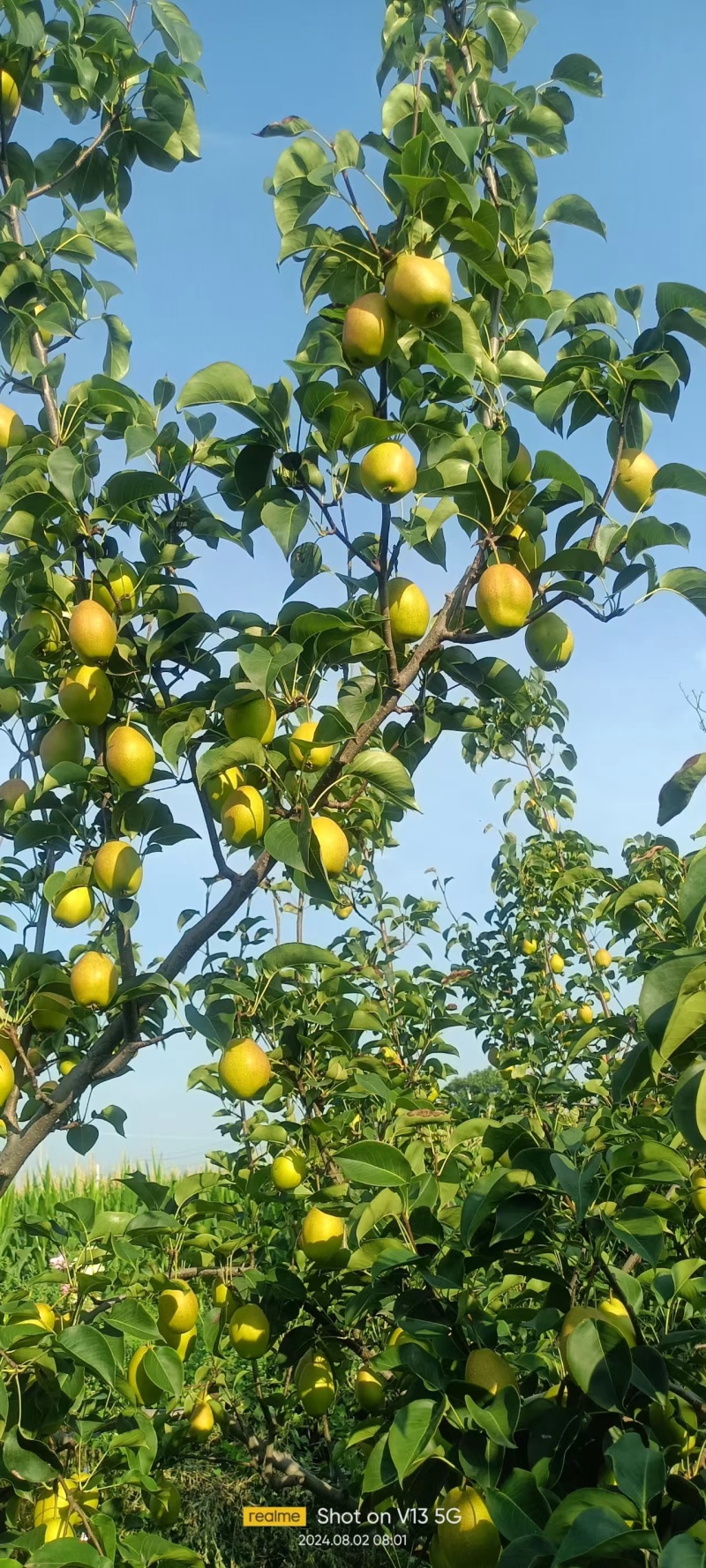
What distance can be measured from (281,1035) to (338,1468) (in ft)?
5.30

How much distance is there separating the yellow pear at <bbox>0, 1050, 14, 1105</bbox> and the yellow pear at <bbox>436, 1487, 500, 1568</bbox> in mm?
1014

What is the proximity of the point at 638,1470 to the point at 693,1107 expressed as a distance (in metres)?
0.44

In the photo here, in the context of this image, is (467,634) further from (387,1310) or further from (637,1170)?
(387,1310)

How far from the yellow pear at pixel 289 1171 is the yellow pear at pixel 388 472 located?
1514 mm

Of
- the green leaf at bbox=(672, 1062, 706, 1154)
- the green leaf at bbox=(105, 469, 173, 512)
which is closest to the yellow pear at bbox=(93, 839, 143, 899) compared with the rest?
the green leaf at bbox=(105, 469, 173, 512)

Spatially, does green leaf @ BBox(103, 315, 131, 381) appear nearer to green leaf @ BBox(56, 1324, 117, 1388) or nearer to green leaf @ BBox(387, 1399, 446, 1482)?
green leaf @ BBox(56, 1324, 117, 1388)

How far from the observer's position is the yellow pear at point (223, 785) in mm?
1892

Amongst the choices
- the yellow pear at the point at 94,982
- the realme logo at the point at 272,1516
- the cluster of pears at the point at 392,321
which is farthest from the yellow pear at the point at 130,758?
the realme logo at the point at 272,1516

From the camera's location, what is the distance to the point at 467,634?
6.10 feet

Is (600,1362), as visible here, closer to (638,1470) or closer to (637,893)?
(638,1470)

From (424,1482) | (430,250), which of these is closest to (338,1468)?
(424,1482)

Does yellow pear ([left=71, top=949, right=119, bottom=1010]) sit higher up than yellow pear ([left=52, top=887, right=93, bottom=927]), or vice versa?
yellow pear ([left=52, top=887, right=93, bottom=927])

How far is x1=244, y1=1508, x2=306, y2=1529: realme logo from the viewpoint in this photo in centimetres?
242

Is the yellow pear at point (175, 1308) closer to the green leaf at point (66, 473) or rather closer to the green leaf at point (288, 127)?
the green leaf at point (66, 473)
